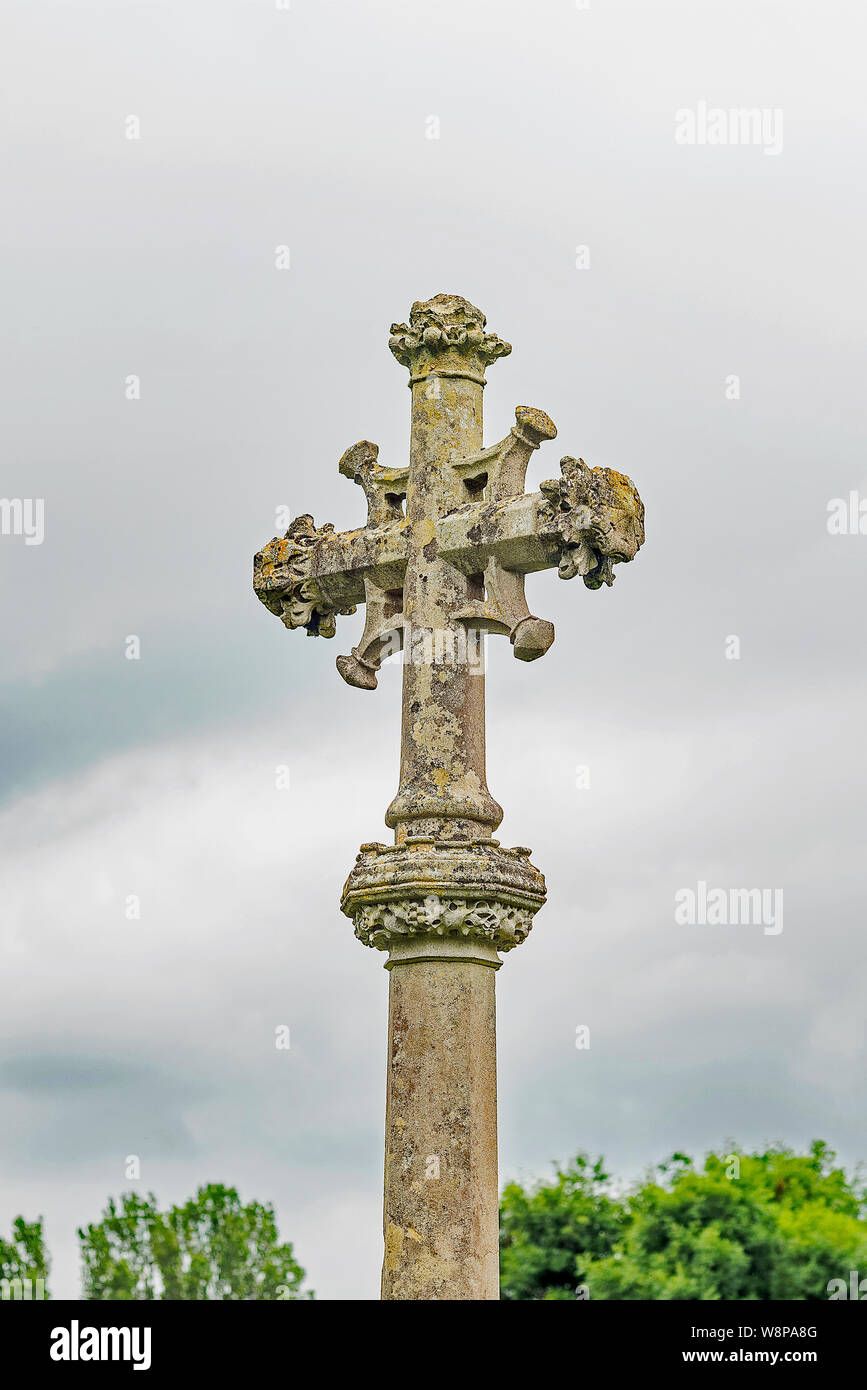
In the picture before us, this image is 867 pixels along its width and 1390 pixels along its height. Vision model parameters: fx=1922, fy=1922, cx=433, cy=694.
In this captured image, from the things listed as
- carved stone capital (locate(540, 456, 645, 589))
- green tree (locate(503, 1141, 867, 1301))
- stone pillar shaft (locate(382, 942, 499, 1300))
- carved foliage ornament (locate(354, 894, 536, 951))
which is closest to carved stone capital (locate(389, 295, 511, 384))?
carved stone capital (locate(540, 456, 645, 589))

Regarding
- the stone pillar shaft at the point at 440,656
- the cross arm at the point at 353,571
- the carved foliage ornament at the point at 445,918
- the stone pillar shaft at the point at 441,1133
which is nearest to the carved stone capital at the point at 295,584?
the cross arm at the point at 353,571

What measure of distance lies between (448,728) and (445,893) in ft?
2.83

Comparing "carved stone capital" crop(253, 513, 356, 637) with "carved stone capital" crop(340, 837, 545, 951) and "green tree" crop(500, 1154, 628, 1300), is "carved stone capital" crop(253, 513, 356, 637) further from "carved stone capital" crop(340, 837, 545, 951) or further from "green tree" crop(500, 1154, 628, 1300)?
"green tree" crop(500, 1154, 628, 1300)

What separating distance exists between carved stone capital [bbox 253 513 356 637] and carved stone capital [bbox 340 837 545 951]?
187 cm

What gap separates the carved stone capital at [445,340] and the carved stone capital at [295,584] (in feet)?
3.72

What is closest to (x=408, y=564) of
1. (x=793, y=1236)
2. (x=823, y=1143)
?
(x=793, y=1236)

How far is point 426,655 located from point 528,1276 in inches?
888

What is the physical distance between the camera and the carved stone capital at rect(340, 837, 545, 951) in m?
8.73

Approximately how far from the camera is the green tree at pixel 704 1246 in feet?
90.5

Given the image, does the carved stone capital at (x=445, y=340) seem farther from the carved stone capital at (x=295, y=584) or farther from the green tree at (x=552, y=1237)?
the green tree at (x=552, y=1237)
